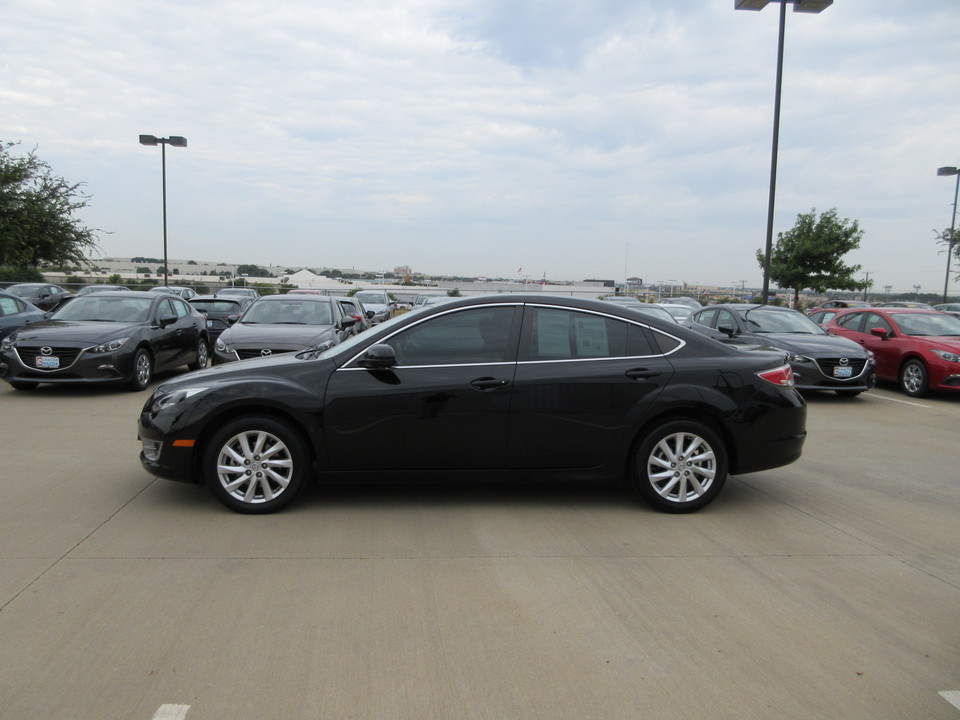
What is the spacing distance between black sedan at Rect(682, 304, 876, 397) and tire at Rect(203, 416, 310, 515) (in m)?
7.98

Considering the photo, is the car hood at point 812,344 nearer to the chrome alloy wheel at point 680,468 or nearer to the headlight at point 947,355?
the headlight at point 947,355

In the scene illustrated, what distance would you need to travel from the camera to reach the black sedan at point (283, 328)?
1106 cm

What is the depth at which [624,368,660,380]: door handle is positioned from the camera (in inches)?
214

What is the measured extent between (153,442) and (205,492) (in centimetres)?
70

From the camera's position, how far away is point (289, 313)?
1288 cm

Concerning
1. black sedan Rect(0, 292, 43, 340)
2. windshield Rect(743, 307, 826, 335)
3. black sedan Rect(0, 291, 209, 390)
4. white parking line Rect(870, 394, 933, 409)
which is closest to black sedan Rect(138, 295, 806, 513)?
black sedan Rect(0, 291, 209, 390)

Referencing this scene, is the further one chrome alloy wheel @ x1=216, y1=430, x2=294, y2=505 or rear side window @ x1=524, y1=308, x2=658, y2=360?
rear side window @ x1=524, y1=308, x2=658, y2=360

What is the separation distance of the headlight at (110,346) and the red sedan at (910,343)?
12.9m

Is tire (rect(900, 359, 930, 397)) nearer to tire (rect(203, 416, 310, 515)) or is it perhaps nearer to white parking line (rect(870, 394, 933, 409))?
white parking line (rect(870, 394, 933, 409))

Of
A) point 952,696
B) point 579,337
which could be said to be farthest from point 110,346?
point 952,696

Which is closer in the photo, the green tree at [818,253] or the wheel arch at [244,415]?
the wheel arch at [244,415]

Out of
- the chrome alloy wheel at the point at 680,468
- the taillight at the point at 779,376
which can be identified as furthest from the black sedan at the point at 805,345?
the chrome alloy wheel at the point at 680,468

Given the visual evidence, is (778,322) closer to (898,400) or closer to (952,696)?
(898,400)

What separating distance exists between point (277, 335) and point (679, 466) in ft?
24.9
